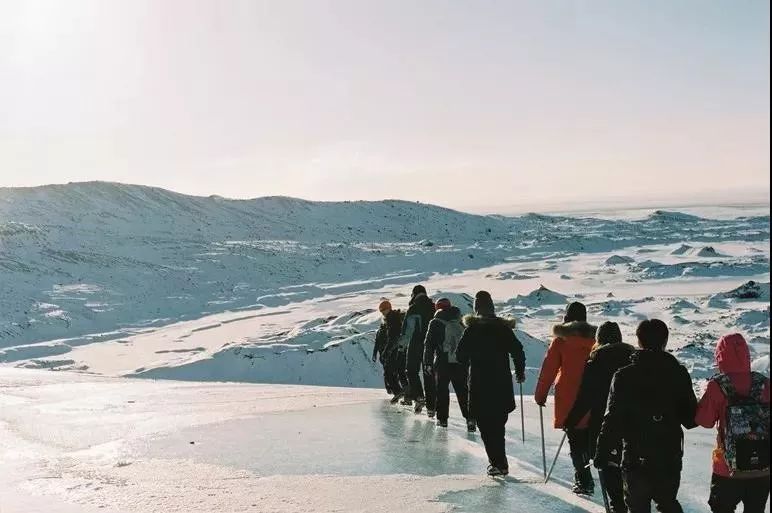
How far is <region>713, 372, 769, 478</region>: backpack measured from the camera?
4273 millimetres

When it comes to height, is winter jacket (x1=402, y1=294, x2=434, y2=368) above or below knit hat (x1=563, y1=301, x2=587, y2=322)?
below

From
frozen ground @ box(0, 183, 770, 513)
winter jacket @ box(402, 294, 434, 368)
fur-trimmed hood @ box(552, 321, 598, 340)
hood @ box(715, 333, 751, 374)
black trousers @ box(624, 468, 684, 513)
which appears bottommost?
frozen ground @ box(0, 183, 770, 513)

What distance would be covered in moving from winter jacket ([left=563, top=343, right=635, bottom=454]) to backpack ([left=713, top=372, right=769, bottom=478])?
1.24 m

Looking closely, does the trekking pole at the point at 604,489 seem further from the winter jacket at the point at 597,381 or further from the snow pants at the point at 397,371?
Result: the snow pants at the point at 397,371

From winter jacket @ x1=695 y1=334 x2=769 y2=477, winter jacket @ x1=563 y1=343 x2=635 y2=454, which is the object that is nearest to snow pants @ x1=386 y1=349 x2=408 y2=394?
winter jacket @ x1=563 y1=343 x2=635 y2=454

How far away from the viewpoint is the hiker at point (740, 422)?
168 inches

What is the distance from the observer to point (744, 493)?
438 centimetres

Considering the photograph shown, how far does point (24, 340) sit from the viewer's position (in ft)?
170

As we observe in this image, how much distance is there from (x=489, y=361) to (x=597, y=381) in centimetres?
153

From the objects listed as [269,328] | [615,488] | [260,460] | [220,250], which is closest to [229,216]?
[220,250]

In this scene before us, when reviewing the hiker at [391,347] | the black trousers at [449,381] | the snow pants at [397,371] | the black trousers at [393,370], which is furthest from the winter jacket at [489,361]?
the black trousers at [393,370]

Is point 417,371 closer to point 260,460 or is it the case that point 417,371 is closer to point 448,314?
point 448,314

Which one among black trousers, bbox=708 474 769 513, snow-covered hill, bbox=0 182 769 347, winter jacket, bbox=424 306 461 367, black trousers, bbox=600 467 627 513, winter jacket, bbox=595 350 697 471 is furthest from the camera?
snow-covered hill, bbox=0 182 769 347

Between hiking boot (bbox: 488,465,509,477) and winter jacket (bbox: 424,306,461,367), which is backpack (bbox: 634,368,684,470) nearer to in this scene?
hiking boot (bbox: 488,465,509,477)
